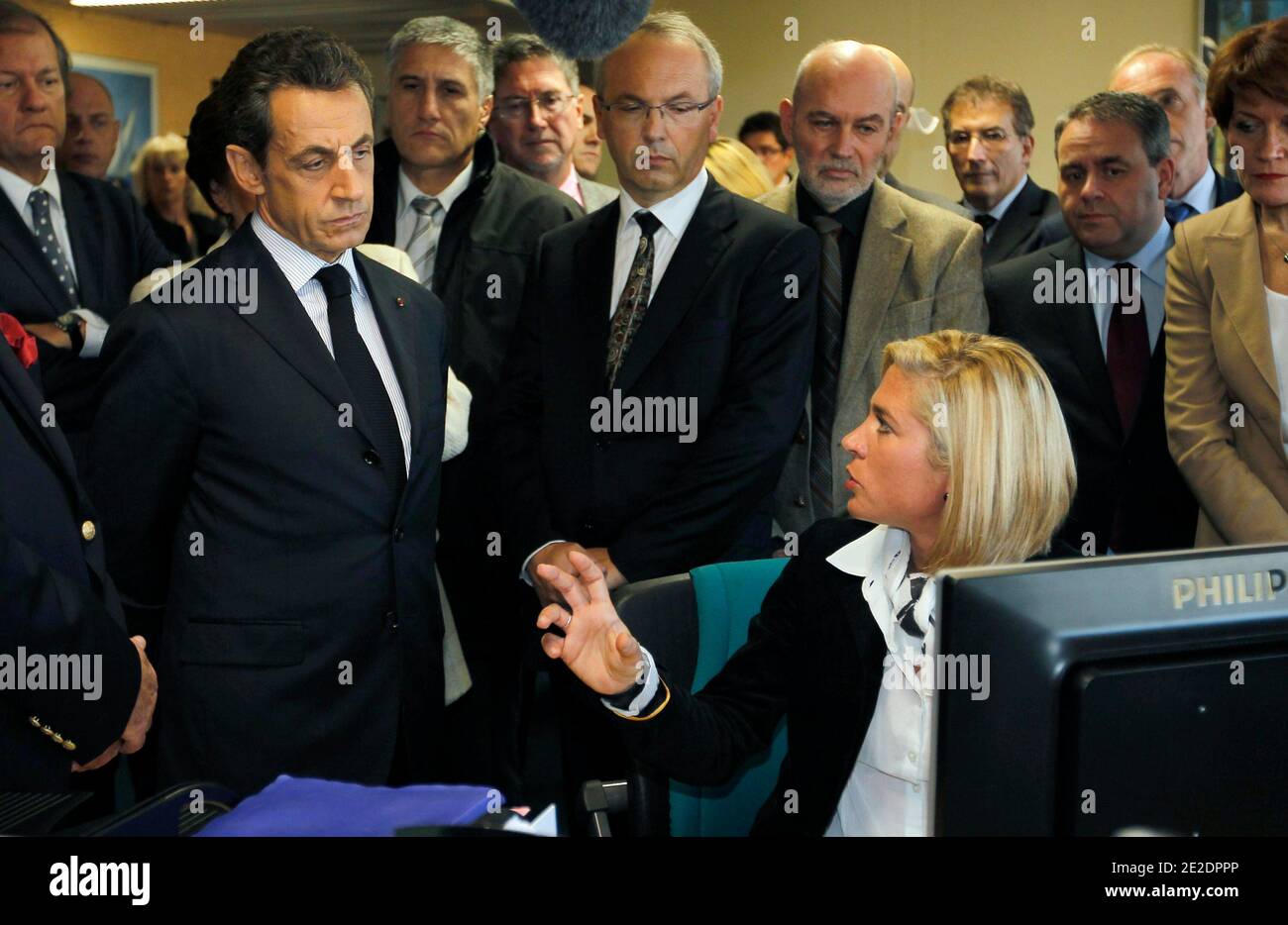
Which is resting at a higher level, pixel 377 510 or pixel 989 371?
pixel 989 371

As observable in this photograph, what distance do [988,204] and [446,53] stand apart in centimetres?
170

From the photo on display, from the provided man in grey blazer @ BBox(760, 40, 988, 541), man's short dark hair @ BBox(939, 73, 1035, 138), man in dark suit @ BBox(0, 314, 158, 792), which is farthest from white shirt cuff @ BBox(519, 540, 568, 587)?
man's short dark hair @ BBox(939, 73, 1035, 138)

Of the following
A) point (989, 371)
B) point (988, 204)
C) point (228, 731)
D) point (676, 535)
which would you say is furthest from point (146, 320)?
point (988, 204)

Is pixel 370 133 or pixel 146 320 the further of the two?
pixel 370 133

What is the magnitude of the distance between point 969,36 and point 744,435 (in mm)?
3426

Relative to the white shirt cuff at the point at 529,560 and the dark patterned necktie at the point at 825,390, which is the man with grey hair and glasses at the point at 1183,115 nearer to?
the dark patterned necktie at the point at 825,390

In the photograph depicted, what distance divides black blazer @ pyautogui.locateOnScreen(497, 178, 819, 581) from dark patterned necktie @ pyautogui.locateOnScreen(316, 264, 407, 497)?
0.48 meters

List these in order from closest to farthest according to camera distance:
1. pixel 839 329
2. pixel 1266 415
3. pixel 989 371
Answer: pixel 989 371 → pixel 1266 415 → pixel 839 329

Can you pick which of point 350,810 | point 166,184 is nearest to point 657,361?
point 350,810

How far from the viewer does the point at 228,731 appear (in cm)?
198

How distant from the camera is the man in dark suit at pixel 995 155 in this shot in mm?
3824

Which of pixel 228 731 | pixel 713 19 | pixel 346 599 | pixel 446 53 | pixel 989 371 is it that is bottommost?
pixel 228 731

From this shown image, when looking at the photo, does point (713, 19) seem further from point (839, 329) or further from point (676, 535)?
point (676, 535)
